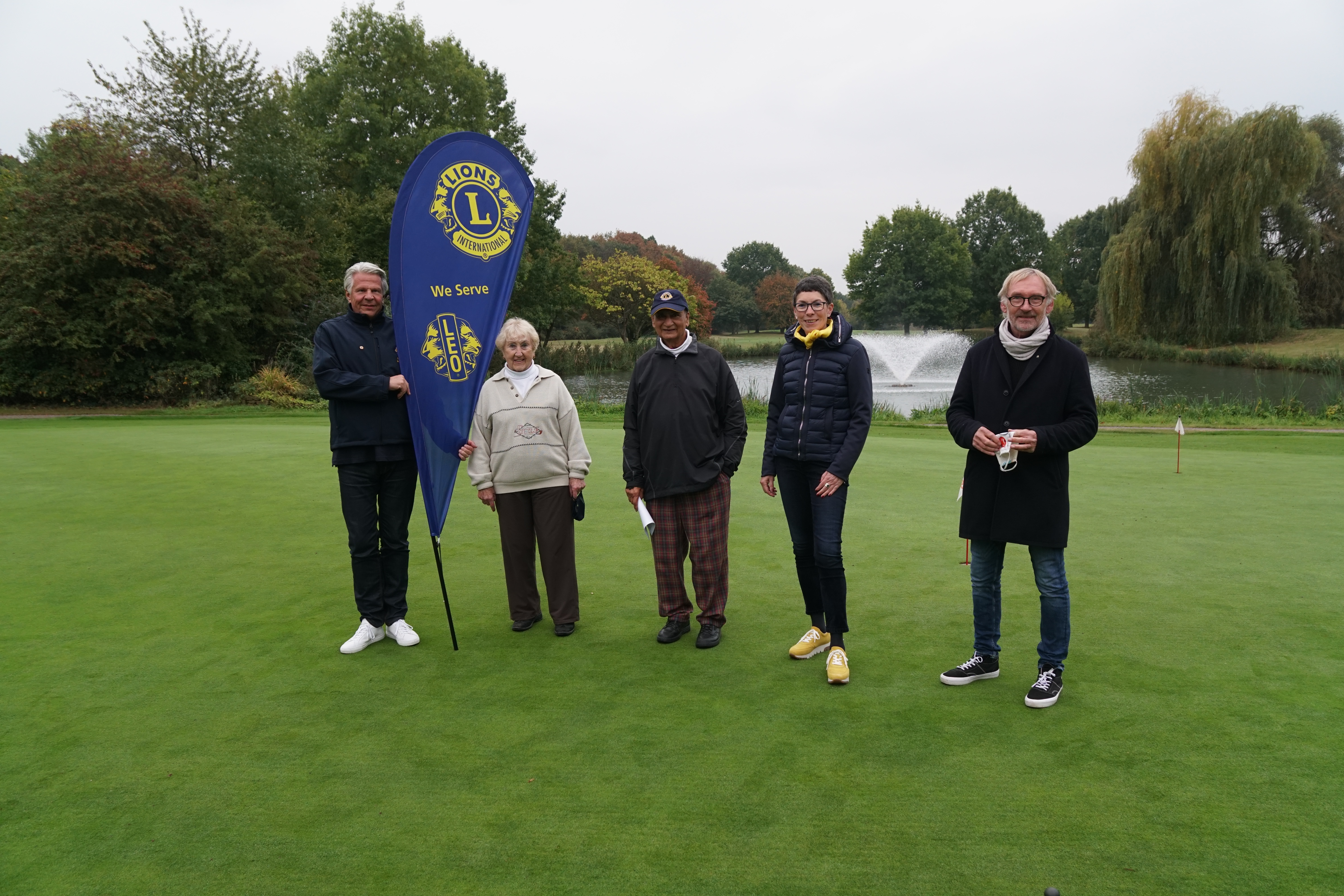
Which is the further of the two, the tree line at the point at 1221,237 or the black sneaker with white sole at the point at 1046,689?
the tree line at the point at 1221,237

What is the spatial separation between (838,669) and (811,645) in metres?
0.38

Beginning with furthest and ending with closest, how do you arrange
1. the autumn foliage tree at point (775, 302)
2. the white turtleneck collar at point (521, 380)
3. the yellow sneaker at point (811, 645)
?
1. the autumn foliage tree at point (775, 302)
2. the white turtleneck collar at point (521, 380)
3. the yellow sneaker at point (811, 645)

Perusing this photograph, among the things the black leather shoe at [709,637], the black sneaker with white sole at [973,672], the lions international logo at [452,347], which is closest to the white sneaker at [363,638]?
the lions international logo at [452,347]

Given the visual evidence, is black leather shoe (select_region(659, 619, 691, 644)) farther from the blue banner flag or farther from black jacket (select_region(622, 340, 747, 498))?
the blue banner flag

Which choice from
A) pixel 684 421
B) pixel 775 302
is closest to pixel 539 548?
pixel 684 421

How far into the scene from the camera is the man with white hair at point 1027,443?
3.47 metres

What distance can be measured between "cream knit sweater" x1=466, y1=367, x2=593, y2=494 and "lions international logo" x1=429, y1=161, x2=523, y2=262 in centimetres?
72

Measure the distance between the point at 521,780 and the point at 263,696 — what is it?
1536mm

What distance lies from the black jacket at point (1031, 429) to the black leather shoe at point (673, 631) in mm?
1584

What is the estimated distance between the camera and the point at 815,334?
13.2ft

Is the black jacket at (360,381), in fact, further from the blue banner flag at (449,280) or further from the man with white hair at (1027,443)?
the man with white hair at (1027,443)

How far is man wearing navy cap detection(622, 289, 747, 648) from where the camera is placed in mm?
4289

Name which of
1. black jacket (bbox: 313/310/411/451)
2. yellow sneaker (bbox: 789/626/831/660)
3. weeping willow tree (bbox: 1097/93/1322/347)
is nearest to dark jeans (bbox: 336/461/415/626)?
black jacket (bbox: 313/310/411/451)

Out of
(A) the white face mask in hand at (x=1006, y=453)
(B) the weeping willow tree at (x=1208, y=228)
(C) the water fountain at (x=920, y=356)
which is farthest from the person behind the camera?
(C) the water fountain at (x=920, y=356)
